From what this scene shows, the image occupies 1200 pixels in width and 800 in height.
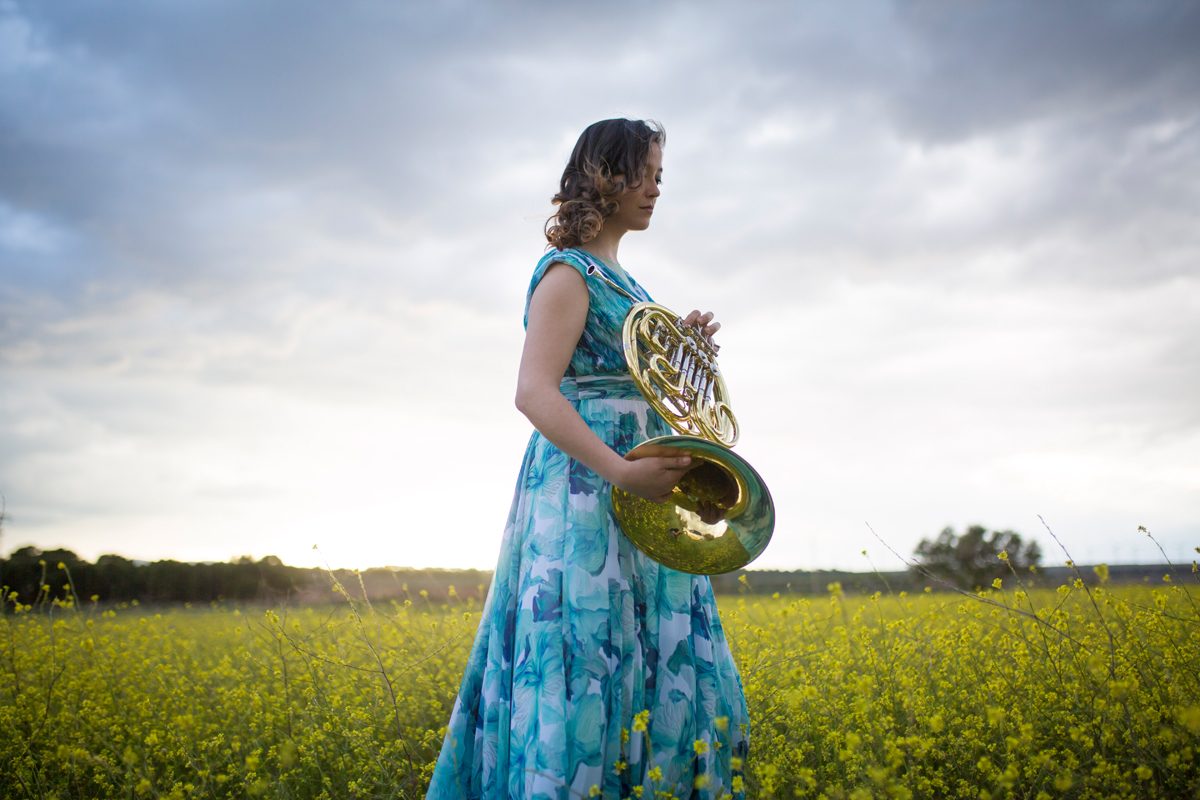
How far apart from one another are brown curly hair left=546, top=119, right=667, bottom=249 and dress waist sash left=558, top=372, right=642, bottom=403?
0.39 meters

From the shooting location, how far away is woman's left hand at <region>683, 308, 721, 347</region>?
2.39 m

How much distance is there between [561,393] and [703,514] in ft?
1.55

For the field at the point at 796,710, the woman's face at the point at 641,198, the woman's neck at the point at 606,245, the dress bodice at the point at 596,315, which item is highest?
the woman's face at the point at 641,198

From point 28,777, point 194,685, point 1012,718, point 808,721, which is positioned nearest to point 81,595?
point 194,685

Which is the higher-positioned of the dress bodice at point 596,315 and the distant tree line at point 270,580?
the dress bodice at point 596,315

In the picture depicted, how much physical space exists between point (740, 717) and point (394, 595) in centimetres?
512

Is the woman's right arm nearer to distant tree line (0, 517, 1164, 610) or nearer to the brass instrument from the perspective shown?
the brass instrument

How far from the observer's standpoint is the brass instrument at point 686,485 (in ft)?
6.14

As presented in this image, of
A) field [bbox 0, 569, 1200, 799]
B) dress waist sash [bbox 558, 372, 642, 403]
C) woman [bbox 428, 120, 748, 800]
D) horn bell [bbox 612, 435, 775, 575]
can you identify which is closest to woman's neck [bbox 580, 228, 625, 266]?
woman [bbox 428, 120, 748, 800]

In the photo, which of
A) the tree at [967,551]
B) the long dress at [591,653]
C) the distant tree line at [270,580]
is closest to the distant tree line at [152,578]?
the distant tree line at [270,580]

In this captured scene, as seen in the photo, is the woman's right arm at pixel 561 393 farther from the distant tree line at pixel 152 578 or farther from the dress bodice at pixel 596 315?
the distant tree line at pixel 152 578

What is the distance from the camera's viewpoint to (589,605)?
6.64 feet

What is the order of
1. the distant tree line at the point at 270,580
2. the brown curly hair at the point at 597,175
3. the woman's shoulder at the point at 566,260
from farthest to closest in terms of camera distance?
1. the distant tree line at the point at 270,580
2. the brown curly hair at the point at 597,175
3. the woman's shoulder at the point at 566,260

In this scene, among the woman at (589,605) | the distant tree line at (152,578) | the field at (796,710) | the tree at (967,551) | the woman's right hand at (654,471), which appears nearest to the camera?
the woman's right hand at (654,471)
